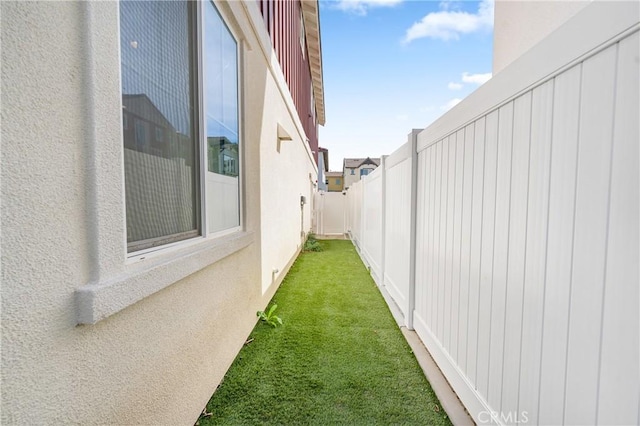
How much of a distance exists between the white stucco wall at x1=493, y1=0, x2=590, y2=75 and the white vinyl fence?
2176mm

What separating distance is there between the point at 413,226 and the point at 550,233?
1.89 meters

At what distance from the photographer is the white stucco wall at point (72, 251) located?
0.79 metres

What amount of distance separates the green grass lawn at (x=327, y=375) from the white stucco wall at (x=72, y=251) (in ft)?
2.06

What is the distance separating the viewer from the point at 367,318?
3.50 m

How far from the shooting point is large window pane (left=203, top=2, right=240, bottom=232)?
81.6 inches

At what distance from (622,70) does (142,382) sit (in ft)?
6.75

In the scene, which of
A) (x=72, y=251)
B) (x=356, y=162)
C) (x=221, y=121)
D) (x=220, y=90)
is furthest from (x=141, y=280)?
(x=356, y=162)

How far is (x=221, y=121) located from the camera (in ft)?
7.57

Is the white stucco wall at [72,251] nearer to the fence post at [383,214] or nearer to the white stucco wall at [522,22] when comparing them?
the fence post at [383,214]

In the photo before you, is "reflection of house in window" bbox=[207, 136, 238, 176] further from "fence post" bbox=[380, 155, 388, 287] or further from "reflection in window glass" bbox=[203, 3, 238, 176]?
"fence post" bbox=[380, 155, 388, 287]

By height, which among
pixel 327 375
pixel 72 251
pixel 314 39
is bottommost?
pixel 327 375

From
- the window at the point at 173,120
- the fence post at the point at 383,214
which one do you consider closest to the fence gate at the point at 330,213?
the fence post at the point at 383,214

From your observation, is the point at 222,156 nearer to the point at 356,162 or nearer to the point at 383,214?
the point at 383,214

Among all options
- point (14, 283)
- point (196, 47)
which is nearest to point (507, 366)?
point (14, 283)
